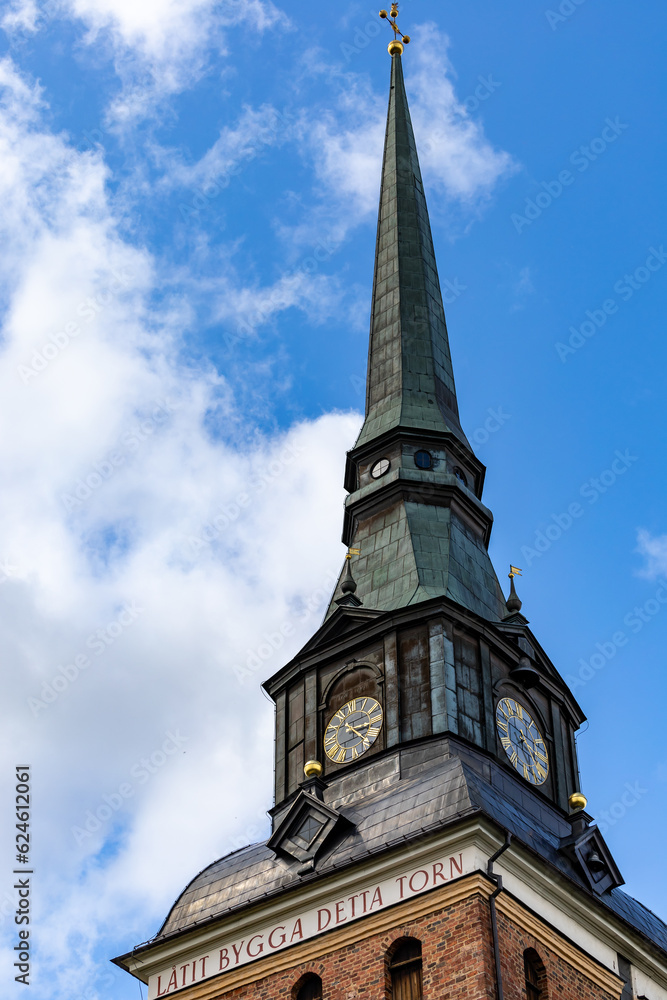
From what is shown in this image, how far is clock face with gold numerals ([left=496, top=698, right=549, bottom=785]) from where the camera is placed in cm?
5034

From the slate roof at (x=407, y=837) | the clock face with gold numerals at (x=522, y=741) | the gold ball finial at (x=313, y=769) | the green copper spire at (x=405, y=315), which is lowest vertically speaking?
the slate roof at (x=407, y=837)

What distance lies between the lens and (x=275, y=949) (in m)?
46.1

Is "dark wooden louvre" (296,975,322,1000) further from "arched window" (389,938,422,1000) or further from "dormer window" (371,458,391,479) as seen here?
"dormer window" (371,458,391,479)

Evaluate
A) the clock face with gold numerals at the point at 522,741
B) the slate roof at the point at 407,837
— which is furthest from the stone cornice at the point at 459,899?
the clock face with gold numerals at the point at 522,741

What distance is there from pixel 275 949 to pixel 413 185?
99.3ft

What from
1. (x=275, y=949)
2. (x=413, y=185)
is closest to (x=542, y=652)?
(x=275, y=949)

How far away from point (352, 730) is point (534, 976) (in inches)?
340

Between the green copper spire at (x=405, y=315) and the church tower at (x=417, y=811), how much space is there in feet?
1.21

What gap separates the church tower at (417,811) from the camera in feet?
145

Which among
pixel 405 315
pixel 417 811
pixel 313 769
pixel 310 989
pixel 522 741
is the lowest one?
pixel 310 989

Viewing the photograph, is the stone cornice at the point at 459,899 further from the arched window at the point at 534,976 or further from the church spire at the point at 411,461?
the church spire at the point at 411,461

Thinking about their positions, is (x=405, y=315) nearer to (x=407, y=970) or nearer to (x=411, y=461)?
(x=411, y=461)

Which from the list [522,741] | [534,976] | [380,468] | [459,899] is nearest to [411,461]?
[380,468]

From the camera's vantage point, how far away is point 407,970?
43719 millimetres
